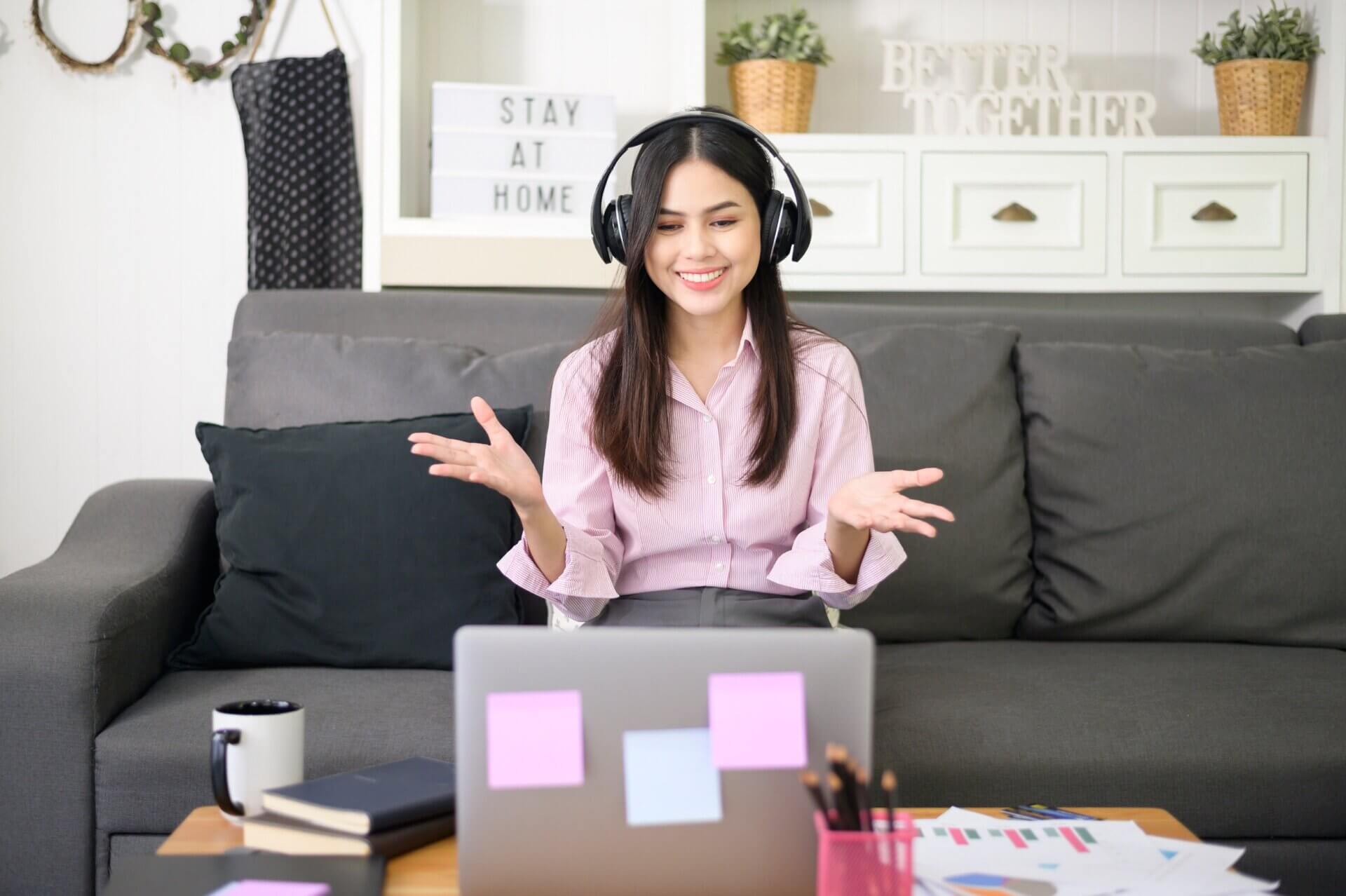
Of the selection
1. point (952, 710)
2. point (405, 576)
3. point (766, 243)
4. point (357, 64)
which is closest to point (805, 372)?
point (766, 243)

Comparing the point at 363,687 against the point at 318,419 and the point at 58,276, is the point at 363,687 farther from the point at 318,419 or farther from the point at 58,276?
the point at 58,276

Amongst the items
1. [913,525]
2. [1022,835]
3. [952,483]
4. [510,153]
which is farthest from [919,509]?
[510,153]

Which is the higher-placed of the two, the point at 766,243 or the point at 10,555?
the point at 766,243

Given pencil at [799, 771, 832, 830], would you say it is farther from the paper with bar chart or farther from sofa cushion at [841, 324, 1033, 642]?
sofa cushion at [841, 324, 1033, 642]

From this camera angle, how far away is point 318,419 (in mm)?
1881

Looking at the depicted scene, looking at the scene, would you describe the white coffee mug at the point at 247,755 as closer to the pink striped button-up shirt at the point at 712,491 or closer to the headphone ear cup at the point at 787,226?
the pink striped button-up shirt at the point at 712,491

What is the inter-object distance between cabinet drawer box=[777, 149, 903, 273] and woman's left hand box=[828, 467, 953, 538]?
1.21 metres

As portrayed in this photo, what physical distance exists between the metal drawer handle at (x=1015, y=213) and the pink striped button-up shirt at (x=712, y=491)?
98cm

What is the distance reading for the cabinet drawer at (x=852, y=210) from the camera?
2.38 m

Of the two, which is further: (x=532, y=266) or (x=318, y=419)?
(x=532, y=266)

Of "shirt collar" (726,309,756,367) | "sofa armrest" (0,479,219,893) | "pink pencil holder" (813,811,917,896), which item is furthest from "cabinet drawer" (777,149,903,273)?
"pink pencil holder" (813,811,917,896)

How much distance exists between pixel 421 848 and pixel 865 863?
40 cm

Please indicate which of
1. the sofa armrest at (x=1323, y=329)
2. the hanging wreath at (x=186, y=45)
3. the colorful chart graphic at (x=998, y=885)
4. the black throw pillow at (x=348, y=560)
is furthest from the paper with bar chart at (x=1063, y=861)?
the hanging wreath at (x=186, y=45)

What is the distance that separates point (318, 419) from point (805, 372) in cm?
77
